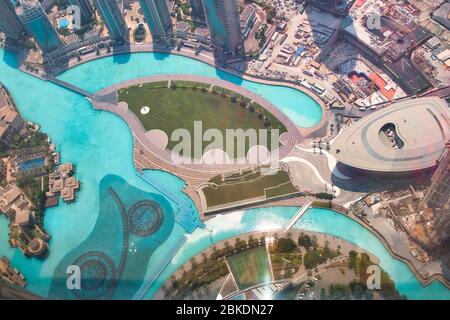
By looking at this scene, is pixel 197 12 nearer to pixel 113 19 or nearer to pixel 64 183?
pixel 113 19

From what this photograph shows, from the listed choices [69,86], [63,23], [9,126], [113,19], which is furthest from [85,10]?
[9,126]

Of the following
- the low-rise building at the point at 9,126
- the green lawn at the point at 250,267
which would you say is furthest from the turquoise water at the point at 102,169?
the green lawn at the point at 250,267

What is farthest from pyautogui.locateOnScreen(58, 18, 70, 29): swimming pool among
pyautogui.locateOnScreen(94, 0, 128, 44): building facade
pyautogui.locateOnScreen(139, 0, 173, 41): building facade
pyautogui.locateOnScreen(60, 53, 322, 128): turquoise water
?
pyautogui.locateOnScreen(139, 0, 173, 41): building facade

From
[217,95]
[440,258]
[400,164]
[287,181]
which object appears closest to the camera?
[440,258]

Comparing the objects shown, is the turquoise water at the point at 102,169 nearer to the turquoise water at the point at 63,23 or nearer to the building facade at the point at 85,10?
the building facade at the point at 85,10
